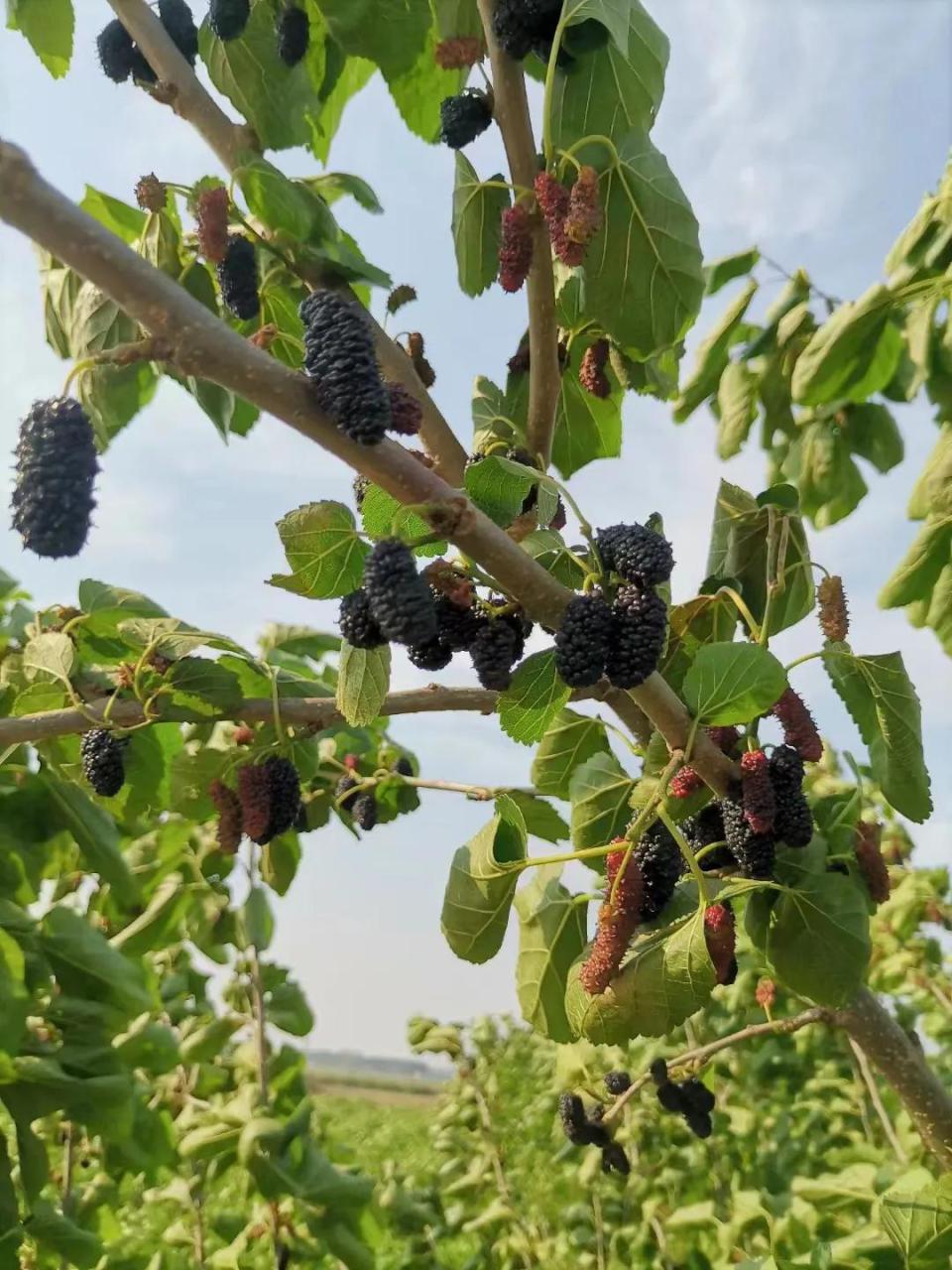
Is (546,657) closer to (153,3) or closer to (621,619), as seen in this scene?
(621,619)

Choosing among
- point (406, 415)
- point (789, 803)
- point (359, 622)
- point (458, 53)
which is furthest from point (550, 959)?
point (458, 53)

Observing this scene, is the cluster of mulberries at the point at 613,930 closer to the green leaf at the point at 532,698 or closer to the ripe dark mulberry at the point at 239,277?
the green leaf at the point at 532,698

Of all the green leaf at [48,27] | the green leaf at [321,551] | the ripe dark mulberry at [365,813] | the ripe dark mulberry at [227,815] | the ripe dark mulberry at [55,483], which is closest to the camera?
the ripe dark mulberry at [55,483]

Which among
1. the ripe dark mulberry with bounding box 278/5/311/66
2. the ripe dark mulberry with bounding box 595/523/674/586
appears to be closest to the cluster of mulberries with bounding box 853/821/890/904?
the ripe dark mulberry with bounding box 595/523/674/586

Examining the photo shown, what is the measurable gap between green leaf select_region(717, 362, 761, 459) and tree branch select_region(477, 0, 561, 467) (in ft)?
3.43

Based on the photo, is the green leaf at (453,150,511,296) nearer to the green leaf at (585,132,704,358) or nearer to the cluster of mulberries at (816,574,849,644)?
the green leaf at (585,132,704,358)

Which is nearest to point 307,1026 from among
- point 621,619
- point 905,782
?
point 905,782

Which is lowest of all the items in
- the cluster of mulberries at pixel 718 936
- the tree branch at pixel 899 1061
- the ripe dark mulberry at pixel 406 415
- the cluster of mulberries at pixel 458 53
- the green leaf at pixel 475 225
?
the tree branch at pixel 899 1061

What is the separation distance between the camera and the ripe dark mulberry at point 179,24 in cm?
142

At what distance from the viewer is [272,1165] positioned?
6.77 ft

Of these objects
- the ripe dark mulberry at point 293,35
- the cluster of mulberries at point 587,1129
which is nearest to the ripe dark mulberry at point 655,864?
the cluster of mulberries at point 587,1129

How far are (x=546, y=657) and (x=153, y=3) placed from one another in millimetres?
1176

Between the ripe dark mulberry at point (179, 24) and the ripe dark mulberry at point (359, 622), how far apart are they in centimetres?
100

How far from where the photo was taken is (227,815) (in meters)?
1.55
